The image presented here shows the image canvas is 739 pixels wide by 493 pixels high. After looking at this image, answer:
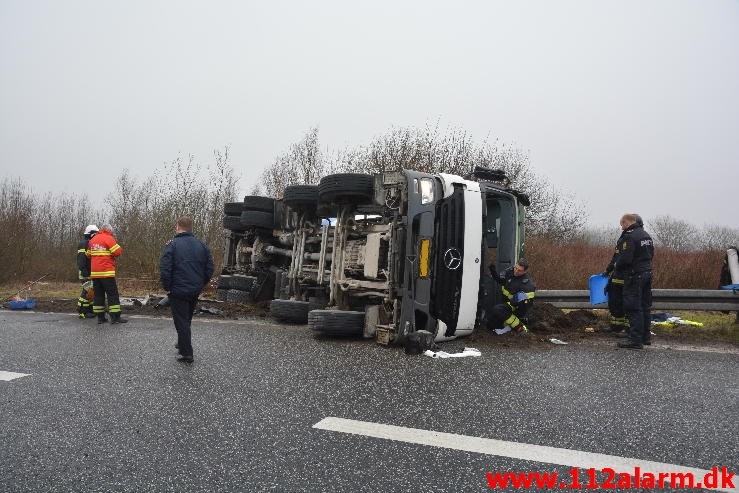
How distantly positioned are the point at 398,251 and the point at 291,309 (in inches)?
90.8

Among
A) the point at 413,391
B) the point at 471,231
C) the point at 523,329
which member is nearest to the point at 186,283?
the point at 413,391

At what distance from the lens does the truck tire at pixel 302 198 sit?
24.7 ft

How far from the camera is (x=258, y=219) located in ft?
28.8

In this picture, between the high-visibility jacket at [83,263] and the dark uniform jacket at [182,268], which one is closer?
the dark uniform jacket at [182,268]

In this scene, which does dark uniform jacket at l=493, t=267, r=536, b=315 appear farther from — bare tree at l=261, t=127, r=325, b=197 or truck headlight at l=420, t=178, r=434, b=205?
bare tree at l=261, t=127, r=325, b=197

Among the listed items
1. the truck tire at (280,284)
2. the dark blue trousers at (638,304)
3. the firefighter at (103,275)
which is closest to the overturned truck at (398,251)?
the truck tire at (280,284)

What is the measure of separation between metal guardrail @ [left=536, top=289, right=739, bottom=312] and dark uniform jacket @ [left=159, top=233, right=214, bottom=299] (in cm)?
556

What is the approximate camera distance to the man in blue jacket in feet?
16.7

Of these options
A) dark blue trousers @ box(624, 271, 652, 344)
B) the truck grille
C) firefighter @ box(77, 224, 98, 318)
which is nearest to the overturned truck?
the truck grille

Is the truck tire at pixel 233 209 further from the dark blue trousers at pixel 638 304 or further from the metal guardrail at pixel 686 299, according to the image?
the dark blue trousers at pixel 638 304

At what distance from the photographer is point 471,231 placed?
600 cm

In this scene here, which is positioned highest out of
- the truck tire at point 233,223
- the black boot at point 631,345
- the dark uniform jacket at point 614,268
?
the truck tire at point 233,223

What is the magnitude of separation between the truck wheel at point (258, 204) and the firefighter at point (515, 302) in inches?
164

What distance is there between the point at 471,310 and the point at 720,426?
119 inches
